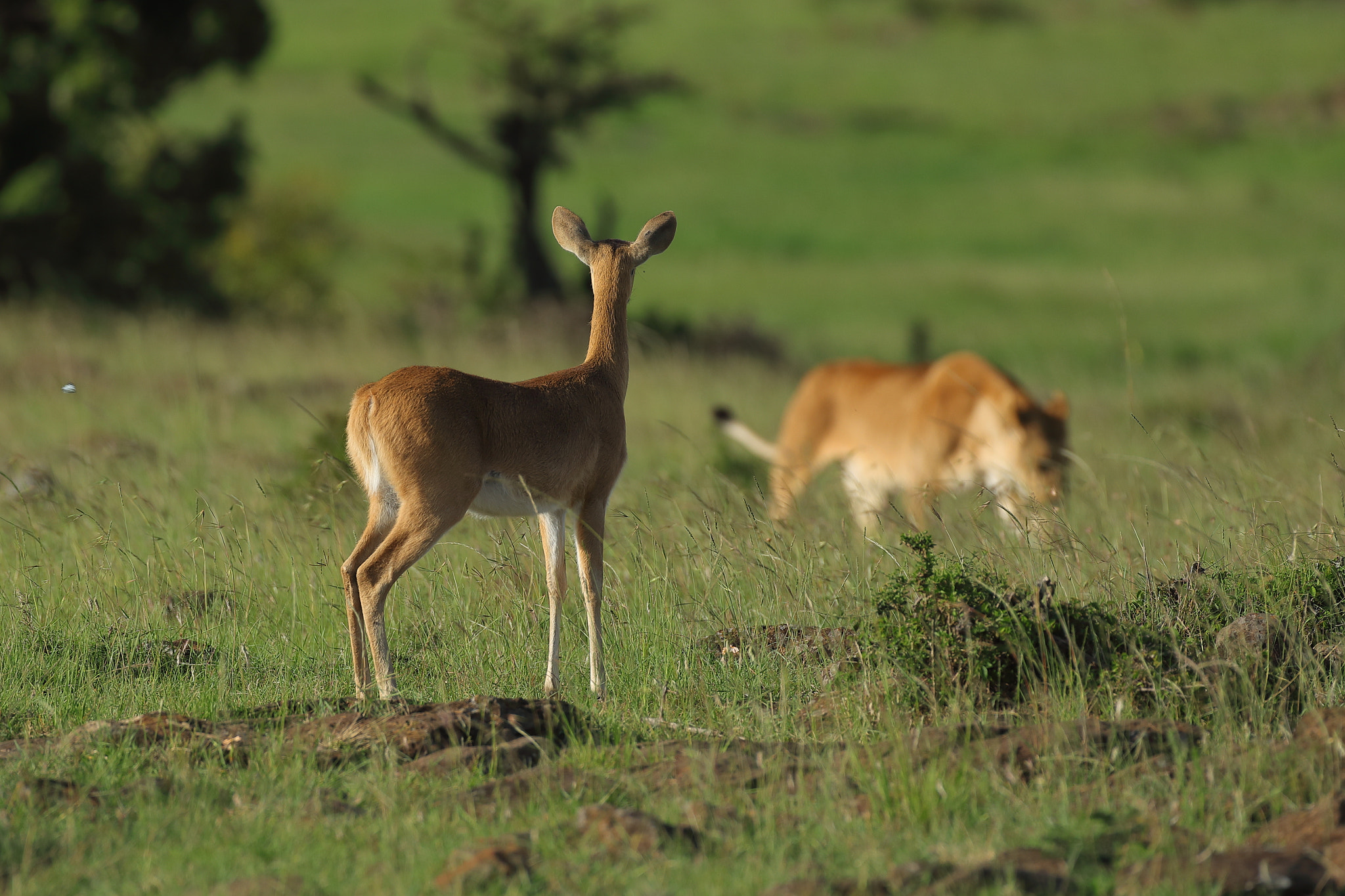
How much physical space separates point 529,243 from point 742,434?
15.8 meters

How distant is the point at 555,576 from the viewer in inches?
225

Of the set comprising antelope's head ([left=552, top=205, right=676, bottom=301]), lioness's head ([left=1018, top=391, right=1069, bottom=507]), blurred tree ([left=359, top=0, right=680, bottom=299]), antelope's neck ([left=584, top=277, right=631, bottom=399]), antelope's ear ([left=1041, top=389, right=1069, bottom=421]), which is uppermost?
blurred tree ([left=359, top=0, right=680, bottom=299])

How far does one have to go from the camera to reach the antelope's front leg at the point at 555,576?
17.9 ft

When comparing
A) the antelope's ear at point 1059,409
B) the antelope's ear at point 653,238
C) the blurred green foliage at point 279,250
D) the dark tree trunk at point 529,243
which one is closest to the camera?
the antelope's ear at point 653,238

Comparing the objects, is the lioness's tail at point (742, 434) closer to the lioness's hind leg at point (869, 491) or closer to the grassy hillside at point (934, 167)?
the lioness's hind leg at point (869, 491)

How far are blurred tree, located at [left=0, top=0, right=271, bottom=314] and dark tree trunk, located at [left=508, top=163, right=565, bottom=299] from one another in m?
4.85

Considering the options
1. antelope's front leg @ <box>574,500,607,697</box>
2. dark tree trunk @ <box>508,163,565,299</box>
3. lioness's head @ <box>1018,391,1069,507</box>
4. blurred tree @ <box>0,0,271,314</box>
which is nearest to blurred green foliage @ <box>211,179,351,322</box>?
blurred tree @ <box>0,0,271,314</box>

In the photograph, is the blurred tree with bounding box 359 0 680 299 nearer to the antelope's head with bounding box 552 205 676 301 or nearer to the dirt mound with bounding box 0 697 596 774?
the antelope's head with bounding box 552 205 676 301

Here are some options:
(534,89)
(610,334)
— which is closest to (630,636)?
(610,334)

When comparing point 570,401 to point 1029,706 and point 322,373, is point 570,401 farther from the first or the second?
point 322,373

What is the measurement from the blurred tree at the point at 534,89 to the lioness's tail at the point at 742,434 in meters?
14.7

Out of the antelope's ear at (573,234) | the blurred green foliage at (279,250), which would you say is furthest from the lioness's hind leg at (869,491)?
the blurred green foliage at (279,250)

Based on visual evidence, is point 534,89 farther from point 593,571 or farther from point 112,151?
point 593,571

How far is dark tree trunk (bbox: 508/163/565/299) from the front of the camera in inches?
1016
